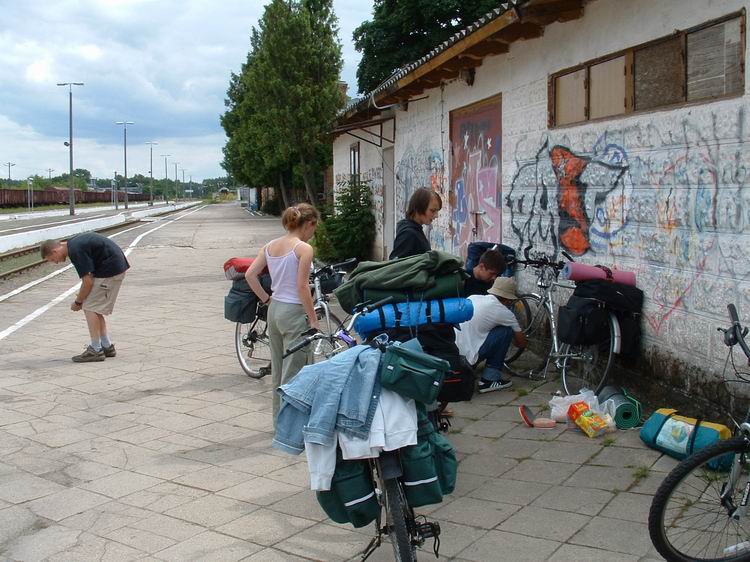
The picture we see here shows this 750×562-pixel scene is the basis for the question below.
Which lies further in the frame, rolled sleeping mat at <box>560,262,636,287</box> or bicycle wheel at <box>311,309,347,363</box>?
rolled sleeping mat at <box>560,262,636,287</box>

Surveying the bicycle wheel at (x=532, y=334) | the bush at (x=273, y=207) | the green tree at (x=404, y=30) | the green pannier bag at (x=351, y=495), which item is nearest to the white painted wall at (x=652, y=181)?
the bicycle wheel at (x=532, y=334)

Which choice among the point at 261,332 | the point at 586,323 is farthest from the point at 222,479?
the point at 586,323

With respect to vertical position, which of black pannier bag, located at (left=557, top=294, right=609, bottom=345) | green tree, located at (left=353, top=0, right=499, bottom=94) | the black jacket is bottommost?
black pannier bag, located at (left=557, top=294, right=609, bottom=345)

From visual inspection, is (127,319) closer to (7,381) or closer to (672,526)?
(7,381)

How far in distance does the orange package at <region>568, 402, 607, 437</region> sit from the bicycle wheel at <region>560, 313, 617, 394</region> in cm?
51

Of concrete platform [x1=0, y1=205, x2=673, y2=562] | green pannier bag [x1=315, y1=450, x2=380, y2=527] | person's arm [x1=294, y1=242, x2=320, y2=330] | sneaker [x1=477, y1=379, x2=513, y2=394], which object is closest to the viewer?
green pannier bag [x1=315, y1=450, x2=380, y2=527]

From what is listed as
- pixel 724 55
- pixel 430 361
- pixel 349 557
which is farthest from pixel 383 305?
pixel 724 55

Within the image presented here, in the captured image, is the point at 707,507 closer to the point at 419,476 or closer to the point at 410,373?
the point at 419,476

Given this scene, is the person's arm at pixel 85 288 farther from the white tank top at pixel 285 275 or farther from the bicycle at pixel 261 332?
the white tank top at pixel 285 275

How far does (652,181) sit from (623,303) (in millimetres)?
995

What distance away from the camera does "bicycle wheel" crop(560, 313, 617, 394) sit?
6254 millimetres

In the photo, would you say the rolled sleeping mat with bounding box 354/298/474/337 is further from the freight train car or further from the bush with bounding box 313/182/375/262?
the freight train car

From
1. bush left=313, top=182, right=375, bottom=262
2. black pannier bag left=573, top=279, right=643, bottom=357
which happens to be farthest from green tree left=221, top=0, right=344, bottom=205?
black pannier bag left=573, top=279, right=643, bottom=357

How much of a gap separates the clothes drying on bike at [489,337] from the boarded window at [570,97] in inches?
83.6
